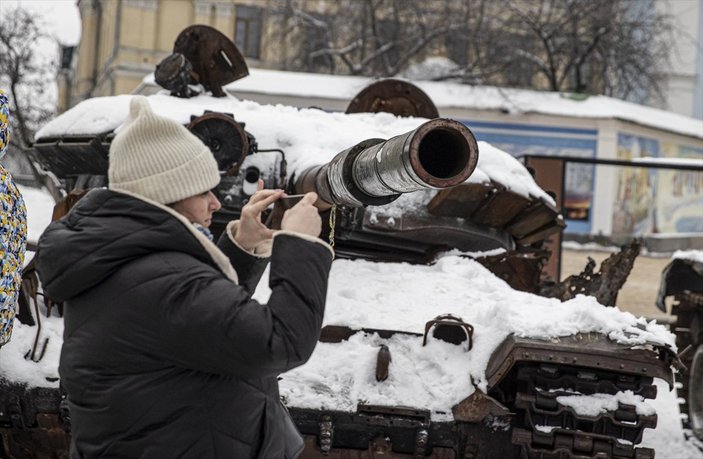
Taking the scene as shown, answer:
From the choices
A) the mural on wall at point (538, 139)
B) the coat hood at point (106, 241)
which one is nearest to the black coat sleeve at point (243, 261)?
the coat hood at point (106, 241)

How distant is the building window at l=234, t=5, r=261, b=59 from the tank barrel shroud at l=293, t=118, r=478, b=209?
92.6 ft

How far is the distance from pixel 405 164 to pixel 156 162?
0.66 metres

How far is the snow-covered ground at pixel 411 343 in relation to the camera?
13.5 ft

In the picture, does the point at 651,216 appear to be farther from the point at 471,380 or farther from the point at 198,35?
the point at 471,380

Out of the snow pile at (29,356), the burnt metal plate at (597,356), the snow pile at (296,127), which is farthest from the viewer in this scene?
the snow pile at (296,127)

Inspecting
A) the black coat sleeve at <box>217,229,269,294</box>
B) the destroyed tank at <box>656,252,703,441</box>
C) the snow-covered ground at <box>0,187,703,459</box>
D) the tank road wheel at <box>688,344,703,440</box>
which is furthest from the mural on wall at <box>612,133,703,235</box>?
the black coat sleeve at <box>217,229,269,294</box>

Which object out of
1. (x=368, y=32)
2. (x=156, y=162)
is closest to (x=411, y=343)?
(x=156, y=162)

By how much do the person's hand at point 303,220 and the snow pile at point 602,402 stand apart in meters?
2.03

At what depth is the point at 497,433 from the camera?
4.20m

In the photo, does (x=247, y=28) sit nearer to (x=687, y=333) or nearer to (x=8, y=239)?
(x=687, y=333)

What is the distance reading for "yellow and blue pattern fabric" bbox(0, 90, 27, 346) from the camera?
3.71 m

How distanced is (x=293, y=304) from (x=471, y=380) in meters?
2.28

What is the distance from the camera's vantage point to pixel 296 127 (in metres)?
5.58

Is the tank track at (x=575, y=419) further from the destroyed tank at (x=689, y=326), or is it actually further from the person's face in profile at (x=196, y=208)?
the destroyed tank at (x=689, y=326)
